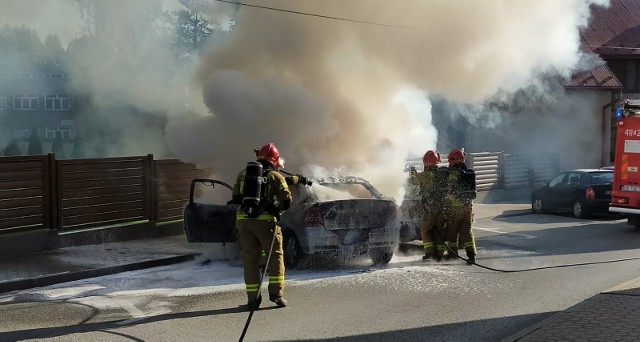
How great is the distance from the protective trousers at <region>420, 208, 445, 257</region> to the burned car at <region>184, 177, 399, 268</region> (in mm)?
618

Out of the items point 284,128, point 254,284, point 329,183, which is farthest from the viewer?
point 284,128

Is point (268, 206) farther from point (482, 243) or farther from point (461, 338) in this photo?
point (482, 243)

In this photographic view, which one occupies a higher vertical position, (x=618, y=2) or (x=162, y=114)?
(x=618, y=2)

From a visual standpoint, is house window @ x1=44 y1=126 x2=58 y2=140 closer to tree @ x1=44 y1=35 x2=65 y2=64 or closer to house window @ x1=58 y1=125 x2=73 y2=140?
house window @ x1=58 y1=125 x2=73 y2=140

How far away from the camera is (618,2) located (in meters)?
29.6

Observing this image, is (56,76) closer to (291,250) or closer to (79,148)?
(79,148)

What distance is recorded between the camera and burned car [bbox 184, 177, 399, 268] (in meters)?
8.23

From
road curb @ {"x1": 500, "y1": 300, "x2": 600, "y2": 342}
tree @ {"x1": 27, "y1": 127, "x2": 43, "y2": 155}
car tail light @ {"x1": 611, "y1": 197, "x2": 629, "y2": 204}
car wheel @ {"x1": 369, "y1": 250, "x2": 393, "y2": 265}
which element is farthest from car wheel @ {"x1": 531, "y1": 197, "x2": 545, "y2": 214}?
tree @ {"x1": 27, "y1": 127, "x2": 43, "y2": 155}

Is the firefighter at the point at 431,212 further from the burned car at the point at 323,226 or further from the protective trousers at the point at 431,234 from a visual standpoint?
the burned car at the point at 323,226

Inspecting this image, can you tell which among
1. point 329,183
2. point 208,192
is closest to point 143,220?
point 208,192

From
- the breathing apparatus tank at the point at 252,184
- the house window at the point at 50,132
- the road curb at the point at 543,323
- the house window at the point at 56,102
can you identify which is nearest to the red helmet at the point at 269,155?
the breathing apparatus tank at the point at 252,184

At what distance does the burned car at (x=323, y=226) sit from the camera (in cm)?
823

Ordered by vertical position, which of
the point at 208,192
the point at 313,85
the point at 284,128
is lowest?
the point at 208,192

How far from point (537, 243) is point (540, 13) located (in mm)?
3941
